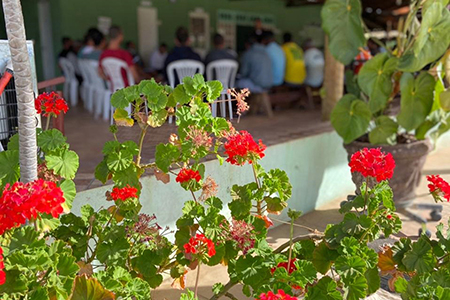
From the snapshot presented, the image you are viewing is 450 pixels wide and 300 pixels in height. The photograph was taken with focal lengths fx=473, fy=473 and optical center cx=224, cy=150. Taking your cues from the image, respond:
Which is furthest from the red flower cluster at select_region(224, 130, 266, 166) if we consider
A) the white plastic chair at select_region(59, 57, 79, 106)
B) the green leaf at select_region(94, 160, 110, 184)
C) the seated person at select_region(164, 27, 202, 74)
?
the white plastic chair at select_region(59, 57, 79, 106)

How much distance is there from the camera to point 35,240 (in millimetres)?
1435

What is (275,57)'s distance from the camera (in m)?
5.89

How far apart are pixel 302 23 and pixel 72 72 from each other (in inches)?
298

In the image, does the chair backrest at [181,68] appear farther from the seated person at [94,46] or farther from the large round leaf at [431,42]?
the large round leaf at [431,42]

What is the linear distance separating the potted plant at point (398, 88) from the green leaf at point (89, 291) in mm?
2460

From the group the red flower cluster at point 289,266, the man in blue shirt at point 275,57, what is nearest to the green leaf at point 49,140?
the red flower cluster at point 289,266

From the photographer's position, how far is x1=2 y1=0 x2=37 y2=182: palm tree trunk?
4.63 ft

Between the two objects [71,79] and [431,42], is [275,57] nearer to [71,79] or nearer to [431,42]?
[431,42]

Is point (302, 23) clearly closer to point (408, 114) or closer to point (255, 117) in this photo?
point (255, 117)

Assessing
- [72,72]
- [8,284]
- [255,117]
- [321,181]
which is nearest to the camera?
[8,284]

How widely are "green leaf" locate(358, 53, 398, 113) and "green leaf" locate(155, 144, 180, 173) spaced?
2.14 metres

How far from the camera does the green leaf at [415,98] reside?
3453 mm

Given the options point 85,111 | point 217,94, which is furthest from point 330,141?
point 85,111

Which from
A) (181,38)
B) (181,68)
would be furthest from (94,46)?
(181,68)
